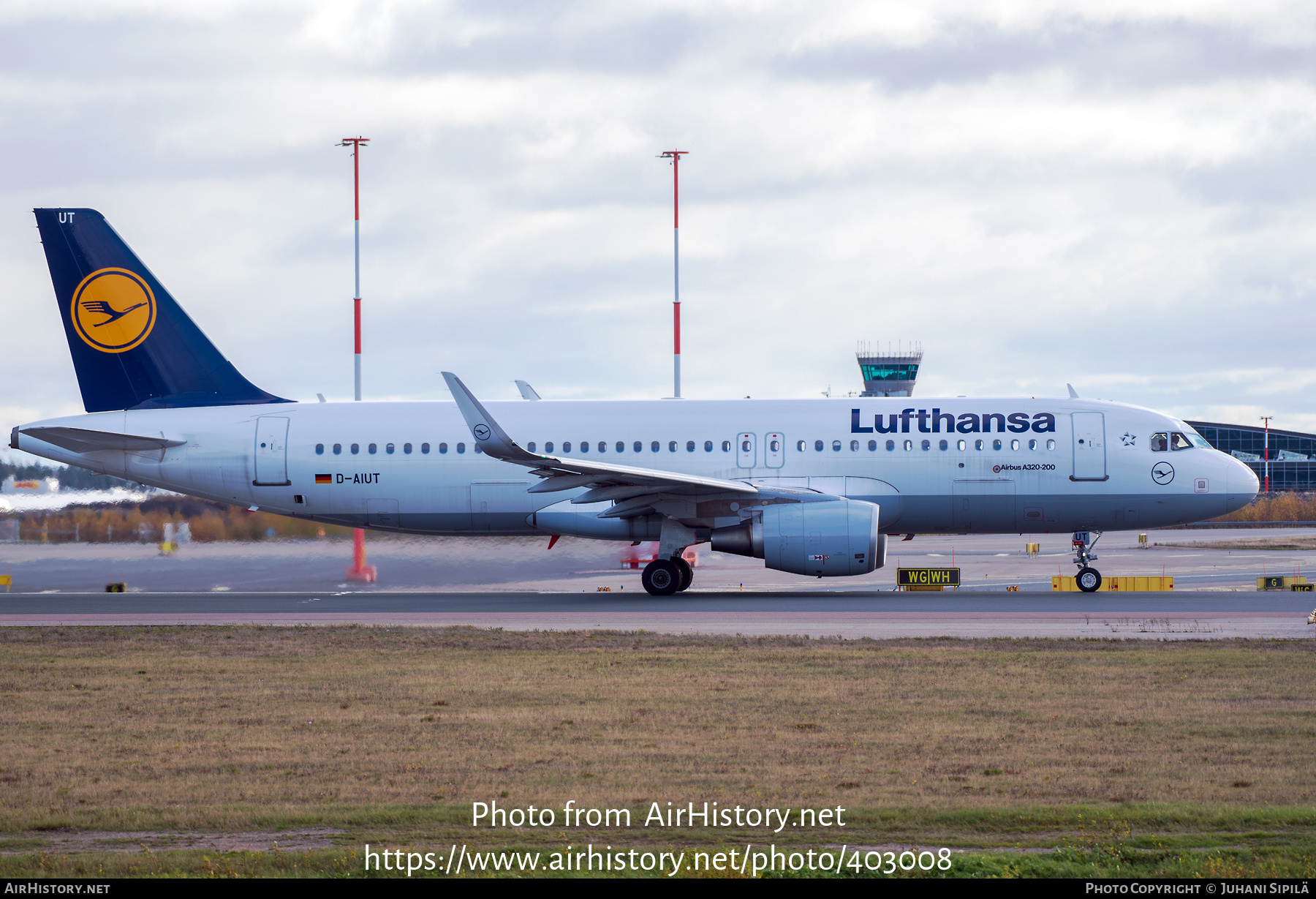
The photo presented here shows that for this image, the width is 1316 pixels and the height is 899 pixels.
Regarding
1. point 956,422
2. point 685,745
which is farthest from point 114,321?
point 685,745

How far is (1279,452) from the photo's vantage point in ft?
306

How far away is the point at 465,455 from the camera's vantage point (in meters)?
29.1

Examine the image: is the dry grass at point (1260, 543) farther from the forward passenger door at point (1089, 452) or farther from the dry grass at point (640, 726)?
the dry grass at point (640, 726)

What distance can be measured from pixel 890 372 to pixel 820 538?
56.0 m

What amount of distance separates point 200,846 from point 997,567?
3481 centimetres

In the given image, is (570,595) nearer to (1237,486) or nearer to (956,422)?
(956,422)

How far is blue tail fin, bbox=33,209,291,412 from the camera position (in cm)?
2992

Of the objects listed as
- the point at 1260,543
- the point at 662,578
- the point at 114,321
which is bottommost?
the point at 1260,543

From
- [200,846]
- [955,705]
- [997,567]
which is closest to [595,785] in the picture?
[200,846]

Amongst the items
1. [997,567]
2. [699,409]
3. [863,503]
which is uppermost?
[699,409]

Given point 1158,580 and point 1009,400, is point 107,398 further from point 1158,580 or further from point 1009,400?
point 1158,580

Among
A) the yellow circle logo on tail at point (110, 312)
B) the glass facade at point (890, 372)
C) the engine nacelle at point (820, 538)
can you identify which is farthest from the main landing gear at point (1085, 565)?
the glass facade at point (890, 372)

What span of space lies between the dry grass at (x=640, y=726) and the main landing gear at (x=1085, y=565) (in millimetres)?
10164

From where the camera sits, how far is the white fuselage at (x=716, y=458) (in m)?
28.1
